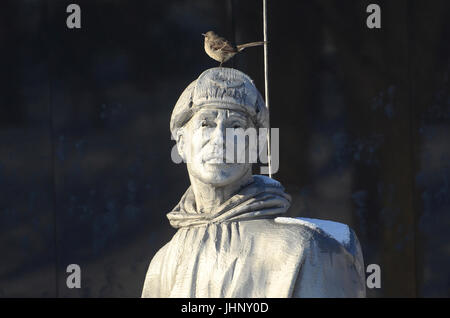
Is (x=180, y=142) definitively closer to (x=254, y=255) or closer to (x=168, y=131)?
(x=254, y=255)

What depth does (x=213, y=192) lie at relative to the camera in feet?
21.0

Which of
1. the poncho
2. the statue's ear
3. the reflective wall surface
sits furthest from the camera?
the reflective wall surface

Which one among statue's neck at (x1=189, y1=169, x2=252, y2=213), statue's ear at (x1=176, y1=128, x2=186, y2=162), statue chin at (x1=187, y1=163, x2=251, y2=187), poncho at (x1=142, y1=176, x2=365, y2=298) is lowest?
poncho at (x1=142, y1=176, x2=365, y2=298)

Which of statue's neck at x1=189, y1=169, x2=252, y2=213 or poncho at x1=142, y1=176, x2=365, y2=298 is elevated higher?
statue's neck at x1=189, y1=169, x2=252, y2=213

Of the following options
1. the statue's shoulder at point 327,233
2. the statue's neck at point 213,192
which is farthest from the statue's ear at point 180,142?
the statue's shoulder at point 327,233

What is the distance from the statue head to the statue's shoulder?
0.29m

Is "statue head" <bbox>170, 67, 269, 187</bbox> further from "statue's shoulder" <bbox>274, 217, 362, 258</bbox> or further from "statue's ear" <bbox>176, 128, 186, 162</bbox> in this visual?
"statue's shoulder" <bbox>274, 217, 362, 258</bbox>

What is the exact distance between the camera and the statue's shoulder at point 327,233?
6.25 m

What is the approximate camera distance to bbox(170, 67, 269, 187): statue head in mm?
6316

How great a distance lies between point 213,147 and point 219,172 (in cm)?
10

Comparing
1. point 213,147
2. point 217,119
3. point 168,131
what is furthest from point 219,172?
point 168,131

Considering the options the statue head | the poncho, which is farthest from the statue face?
the poncho
